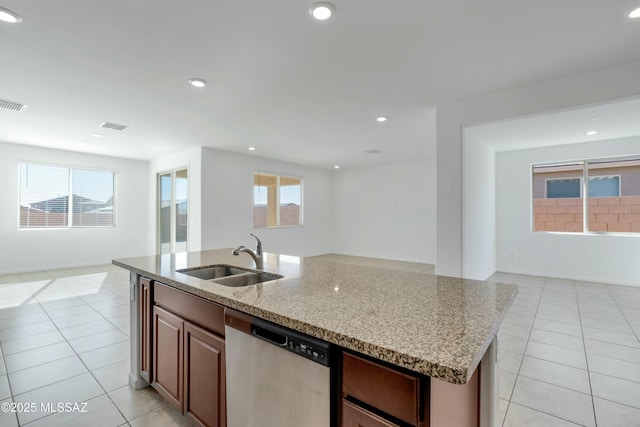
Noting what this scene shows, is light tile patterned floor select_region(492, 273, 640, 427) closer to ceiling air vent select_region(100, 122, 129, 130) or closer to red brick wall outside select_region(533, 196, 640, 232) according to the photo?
red brick wall outside select_region(533, 196, 640, 232)

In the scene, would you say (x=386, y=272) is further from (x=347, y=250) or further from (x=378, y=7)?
(x=347, y=250)

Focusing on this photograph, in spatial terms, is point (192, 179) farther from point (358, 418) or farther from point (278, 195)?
point (358, 418)

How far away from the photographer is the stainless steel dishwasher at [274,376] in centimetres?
100

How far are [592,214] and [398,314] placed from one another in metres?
6.60

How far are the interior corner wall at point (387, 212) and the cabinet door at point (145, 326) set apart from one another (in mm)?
6461

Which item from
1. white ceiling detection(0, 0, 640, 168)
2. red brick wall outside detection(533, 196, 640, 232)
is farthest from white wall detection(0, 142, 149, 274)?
red brick wall outside detection(533, 196, 640, 232)

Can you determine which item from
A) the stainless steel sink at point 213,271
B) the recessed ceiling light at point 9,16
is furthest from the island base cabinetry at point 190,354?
the recessed ceiling light at point 9,16

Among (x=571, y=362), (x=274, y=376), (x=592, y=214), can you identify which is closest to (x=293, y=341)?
(x=274, y=376)

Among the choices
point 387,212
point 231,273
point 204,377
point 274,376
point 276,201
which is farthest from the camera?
point 387,212

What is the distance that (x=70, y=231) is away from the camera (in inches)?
253

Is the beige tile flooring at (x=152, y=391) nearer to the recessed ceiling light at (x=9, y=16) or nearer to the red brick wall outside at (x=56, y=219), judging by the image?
the red brick wall outside at (x=56, y=219)

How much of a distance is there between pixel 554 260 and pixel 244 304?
22.0 feet

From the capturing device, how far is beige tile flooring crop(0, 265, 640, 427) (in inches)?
73.5

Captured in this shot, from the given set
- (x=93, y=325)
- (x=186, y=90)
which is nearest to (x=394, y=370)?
(x=186, y=90)
